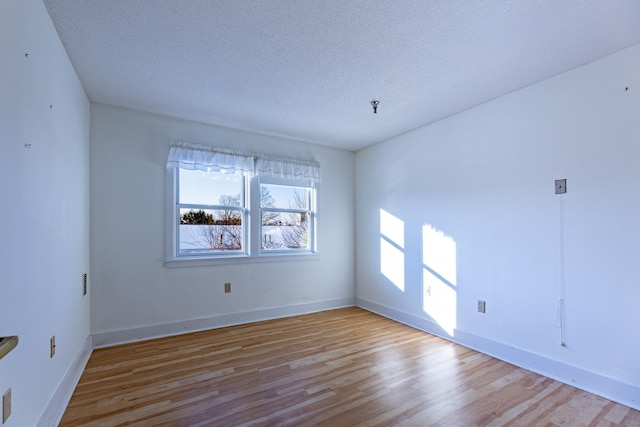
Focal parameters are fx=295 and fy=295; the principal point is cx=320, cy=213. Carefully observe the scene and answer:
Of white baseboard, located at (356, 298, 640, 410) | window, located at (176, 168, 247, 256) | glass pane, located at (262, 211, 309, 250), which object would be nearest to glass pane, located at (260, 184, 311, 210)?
glass pane, located at (262, 211, 309, 250)

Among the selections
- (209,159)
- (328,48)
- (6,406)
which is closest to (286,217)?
(209,159)

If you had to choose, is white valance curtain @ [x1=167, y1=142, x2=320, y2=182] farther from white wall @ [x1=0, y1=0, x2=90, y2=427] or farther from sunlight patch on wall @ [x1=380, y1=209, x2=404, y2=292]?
sunlight patch on wall @ [x1=380, y1=209, x2=404, y2=292]

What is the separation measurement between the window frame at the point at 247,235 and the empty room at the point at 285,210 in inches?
1.1

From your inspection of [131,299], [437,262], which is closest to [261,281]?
[131,299]

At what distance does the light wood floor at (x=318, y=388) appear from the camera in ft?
6.19

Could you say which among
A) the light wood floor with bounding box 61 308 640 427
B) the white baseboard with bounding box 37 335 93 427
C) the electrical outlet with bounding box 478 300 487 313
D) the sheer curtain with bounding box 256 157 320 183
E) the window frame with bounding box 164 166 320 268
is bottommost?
the light wood floor with bounding box 61 308 640 427

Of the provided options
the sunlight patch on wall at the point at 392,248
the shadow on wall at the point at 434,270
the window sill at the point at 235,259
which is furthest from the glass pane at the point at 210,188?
the shadow on wall at the point at 434,270

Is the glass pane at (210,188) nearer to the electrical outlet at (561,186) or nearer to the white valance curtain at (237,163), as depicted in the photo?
the white valance curtain at (237,163)

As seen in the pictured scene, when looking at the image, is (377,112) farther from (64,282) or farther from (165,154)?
(64,282)

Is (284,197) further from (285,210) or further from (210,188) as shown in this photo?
(210,188)

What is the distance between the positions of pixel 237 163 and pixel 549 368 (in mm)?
3722

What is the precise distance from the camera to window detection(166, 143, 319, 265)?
3.46m

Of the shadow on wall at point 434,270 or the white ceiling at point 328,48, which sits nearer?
the white ceiling at point 328,48

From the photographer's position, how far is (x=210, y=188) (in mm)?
3666
